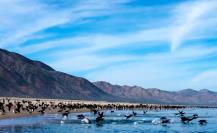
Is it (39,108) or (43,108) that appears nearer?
(43,108)

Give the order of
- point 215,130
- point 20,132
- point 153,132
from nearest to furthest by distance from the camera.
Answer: point 20,132 < point 153,132 < point 215,130

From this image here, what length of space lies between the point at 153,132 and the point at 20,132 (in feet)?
36.7

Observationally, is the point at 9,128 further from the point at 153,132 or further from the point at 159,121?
the point at 159,121

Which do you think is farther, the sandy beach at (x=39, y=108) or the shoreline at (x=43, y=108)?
the sandy beach at (x=39, y=108)

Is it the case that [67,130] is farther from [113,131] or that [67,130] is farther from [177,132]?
[177,132]

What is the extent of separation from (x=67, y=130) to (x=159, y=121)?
49.8 ft

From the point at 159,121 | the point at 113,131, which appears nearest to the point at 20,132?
the point at 113,131

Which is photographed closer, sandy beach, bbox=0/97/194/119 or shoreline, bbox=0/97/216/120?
shoreline, bbox=0/97/216/120

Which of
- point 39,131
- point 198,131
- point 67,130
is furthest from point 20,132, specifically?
point 198,131

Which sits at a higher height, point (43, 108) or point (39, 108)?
point (39, 108)

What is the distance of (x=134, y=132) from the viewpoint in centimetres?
4247

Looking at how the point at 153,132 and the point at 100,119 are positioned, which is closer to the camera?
the point at 153,132

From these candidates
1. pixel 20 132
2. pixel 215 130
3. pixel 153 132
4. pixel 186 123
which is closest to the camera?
pixel 20 132

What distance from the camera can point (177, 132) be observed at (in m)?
43.3
